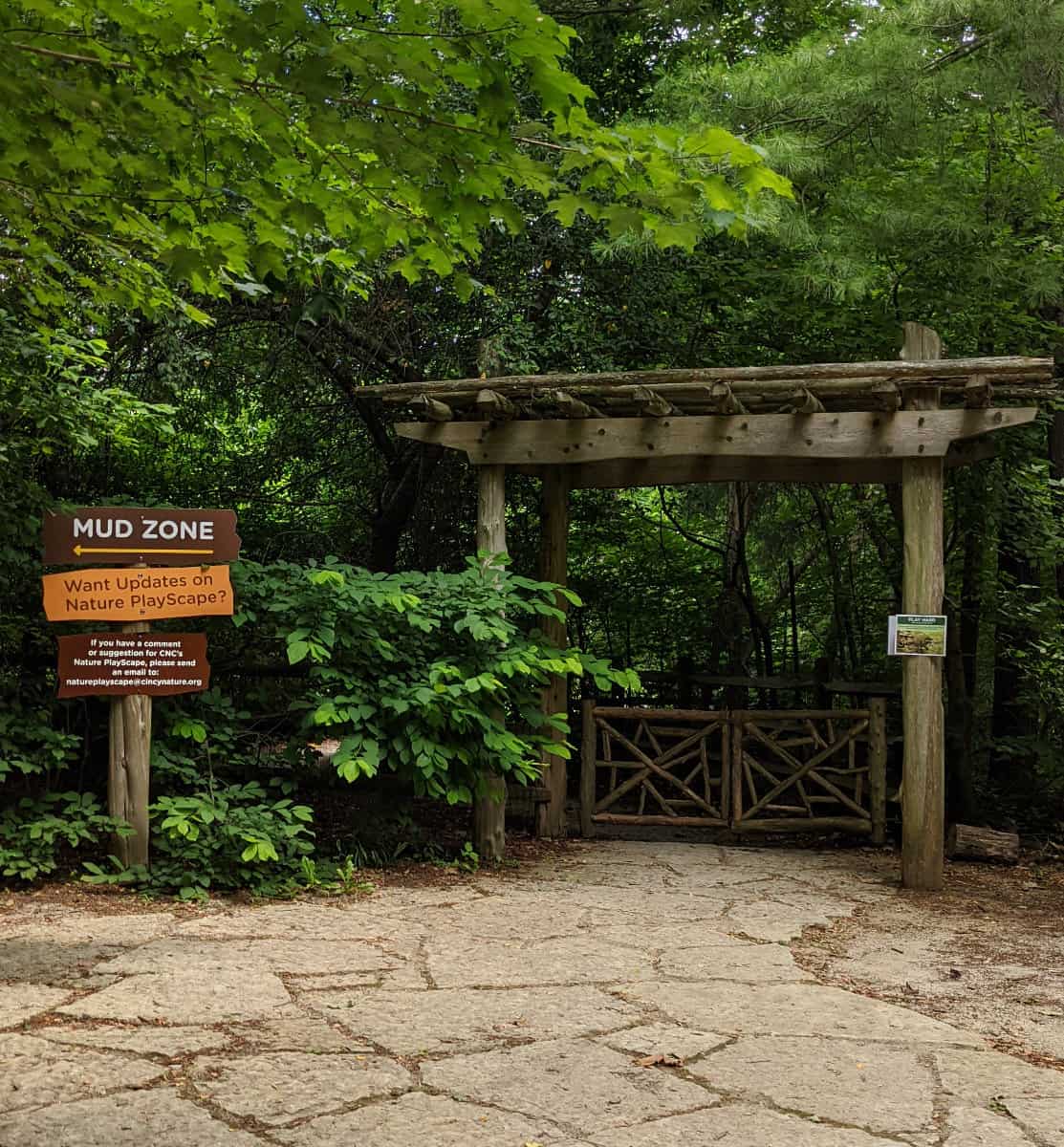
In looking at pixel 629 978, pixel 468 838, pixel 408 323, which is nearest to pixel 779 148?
pixel 408 323

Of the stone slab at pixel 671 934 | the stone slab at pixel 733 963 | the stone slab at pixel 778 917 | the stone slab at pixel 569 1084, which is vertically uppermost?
the stone slab at pixel 569 1084

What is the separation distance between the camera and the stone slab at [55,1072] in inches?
127

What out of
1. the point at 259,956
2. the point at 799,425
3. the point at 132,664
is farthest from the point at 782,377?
the point at 259,956

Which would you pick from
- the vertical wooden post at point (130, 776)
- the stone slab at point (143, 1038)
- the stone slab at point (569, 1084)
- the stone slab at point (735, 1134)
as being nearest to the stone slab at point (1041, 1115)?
the stone slab at point (735, 1134)

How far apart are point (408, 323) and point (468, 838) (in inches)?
177

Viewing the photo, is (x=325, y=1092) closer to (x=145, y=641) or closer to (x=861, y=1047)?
(x=861, y=1047)

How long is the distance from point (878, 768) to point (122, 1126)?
6709 mm

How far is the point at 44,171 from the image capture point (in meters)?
3.44

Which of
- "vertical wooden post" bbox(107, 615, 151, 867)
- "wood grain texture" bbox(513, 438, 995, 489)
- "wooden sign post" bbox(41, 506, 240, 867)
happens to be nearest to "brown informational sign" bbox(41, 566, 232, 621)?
"wooden sign post" bbox(41, 506, 240, 867)

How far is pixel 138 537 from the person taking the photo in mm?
6426

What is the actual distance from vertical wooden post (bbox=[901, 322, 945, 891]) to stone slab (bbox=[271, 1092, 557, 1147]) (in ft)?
15.2

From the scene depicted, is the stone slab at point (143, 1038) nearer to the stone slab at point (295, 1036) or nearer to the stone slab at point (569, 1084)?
the stone slab at point (295, 1036)

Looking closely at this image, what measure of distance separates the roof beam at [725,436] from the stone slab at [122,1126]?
4.90 metres

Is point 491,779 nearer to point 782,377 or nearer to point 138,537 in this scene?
point 138,537
